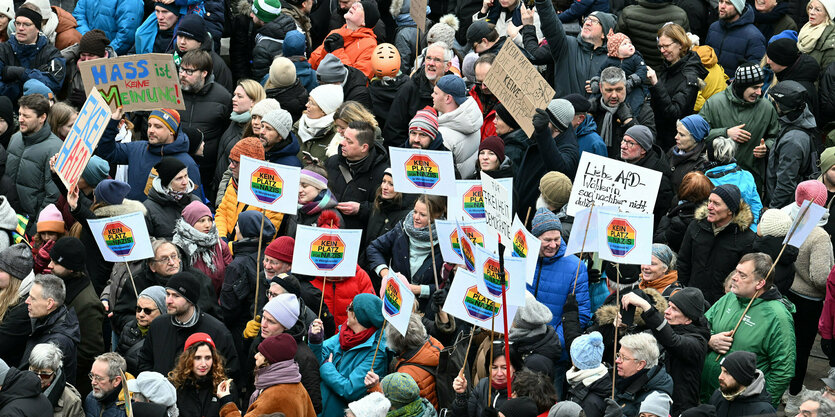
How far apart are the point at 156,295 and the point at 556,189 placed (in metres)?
3.13

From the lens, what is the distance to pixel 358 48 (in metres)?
12.9

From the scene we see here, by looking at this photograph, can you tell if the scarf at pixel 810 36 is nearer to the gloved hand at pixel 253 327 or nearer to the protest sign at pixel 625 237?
the protest sign at pixel 625 237

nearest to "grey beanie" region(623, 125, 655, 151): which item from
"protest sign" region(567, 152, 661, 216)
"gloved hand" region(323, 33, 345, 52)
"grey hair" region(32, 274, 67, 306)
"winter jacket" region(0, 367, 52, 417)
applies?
"protest sign" region(567, 152, 661, 216)

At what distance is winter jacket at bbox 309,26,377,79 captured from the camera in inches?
504

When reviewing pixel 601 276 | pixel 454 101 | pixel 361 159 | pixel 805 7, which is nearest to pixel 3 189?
pixel 361 159

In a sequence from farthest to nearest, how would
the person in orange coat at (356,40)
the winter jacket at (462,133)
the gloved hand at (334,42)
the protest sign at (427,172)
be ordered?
the gloved hand at (334,42), the person in orange coat at (356,40), the winter jacket at (462,133), the protest sign at (427,172)

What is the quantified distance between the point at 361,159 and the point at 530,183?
4.80ft

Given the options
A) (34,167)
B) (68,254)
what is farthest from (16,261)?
(34,167)

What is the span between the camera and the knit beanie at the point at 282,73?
11.7 m

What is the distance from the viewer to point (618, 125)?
11.6 m

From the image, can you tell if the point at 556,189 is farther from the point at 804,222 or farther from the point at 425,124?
the point at 804,222

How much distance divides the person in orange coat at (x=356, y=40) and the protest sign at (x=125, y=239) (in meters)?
4.17

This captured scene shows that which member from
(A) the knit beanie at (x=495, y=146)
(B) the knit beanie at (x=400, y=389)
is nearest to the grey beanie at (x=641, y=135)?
(A) the knit beanie at (x=495, y=146)

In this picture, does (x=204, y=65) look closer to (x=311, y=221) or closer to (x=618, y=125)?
(x=311, y=221)
